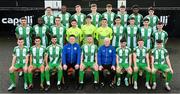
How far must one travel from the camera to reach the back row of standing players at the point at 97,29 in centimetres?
975

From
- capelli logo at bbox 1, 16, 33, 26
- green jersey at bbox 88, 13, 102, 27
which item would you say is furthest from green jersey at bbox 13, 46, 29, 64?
capelli logo at bbox 1, 16, 33, 26

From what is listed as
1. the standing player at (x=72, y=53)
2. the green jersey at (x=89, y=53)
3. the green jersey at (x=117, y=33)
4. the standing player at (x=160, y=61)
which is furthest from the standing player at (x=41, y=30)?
the standing player at (x=160, y=61)

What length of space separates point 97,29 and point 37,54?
5.28ft

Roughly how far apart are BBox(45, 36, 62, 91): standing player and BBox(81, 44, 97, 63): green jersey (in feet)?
1.65

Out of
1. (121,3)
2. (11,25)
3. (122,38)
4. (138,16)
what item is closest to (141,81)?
(122,38)

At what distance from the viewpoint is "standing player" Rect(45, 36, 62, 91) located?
29.2ft

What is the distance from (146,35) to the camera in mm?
9945

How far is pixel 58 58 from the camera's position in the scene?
905cm

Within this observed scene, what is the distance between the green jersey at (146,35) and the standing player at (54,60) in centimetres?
202

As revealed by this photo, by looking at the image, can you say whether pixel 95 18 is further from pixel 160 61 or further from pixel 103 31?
pixel 160 61

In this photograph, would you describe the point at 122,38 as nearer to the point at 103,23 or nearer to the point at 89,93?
the point at 103,23

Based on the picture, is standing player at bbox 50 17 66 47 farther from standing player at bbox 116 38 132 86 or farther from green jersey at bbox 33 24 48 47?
standing player at bbox 116 38 132 86

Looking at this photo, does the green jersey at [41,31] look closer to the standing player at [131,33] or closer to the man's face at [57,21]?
the man's face at [57,21]

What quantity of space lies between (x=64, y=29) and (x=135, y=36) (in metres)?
1.64
